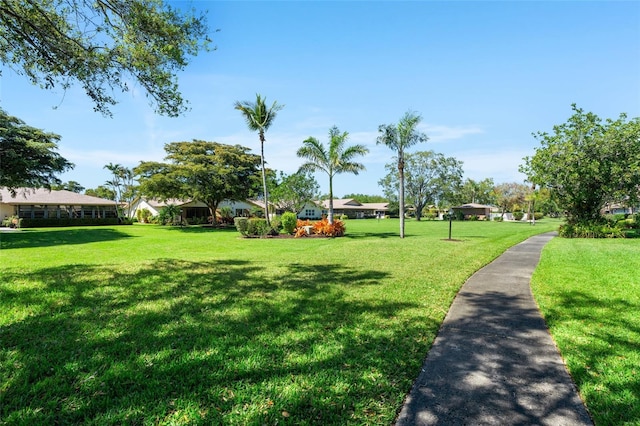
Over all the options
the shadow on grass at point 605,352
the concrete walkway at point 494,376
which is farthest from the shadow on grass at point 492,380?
the shadow on grass at point 605,352

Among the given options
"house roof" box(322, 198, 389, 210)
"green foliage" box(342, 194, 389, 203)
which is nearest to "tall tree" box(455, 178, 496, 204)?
"house roof" box(322, 198, 389, 210)

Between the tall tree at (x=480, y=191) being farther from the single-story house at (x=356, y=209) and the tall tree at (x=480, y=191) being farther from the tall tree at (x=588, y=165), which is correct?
the tall tree at (x=588, y=165)

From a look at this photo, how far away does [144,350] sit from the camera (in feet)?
13.0

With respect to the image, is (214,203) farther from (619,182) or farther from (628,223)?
(628,223)

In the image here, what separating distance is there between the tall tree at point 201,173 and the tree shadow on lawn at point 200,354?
25.2 m

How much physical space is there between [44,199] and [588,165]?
55561mm

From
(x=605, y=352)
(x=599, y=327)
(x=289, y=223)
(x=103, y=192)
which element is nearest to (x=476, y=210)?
(x=289, y=223)

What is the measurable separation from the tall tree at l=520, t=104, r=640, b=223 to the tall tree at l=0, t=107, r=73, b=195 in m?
32.4

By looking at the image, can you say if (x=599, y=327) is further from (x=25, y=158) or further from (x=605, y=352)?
(x=25, y=158)

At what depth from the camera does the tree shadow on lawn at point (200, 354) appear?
9.45ft

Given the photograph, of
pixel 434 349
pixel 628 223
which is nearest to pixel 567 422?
pixel 434 349

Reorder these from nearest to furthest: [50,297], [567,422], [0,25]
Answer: [567,422] < [50,297] < [0,25]

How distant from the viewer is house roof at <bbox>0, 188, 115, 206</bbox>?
39281 mm

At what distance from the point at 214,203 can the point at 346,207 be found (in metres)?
55.5
